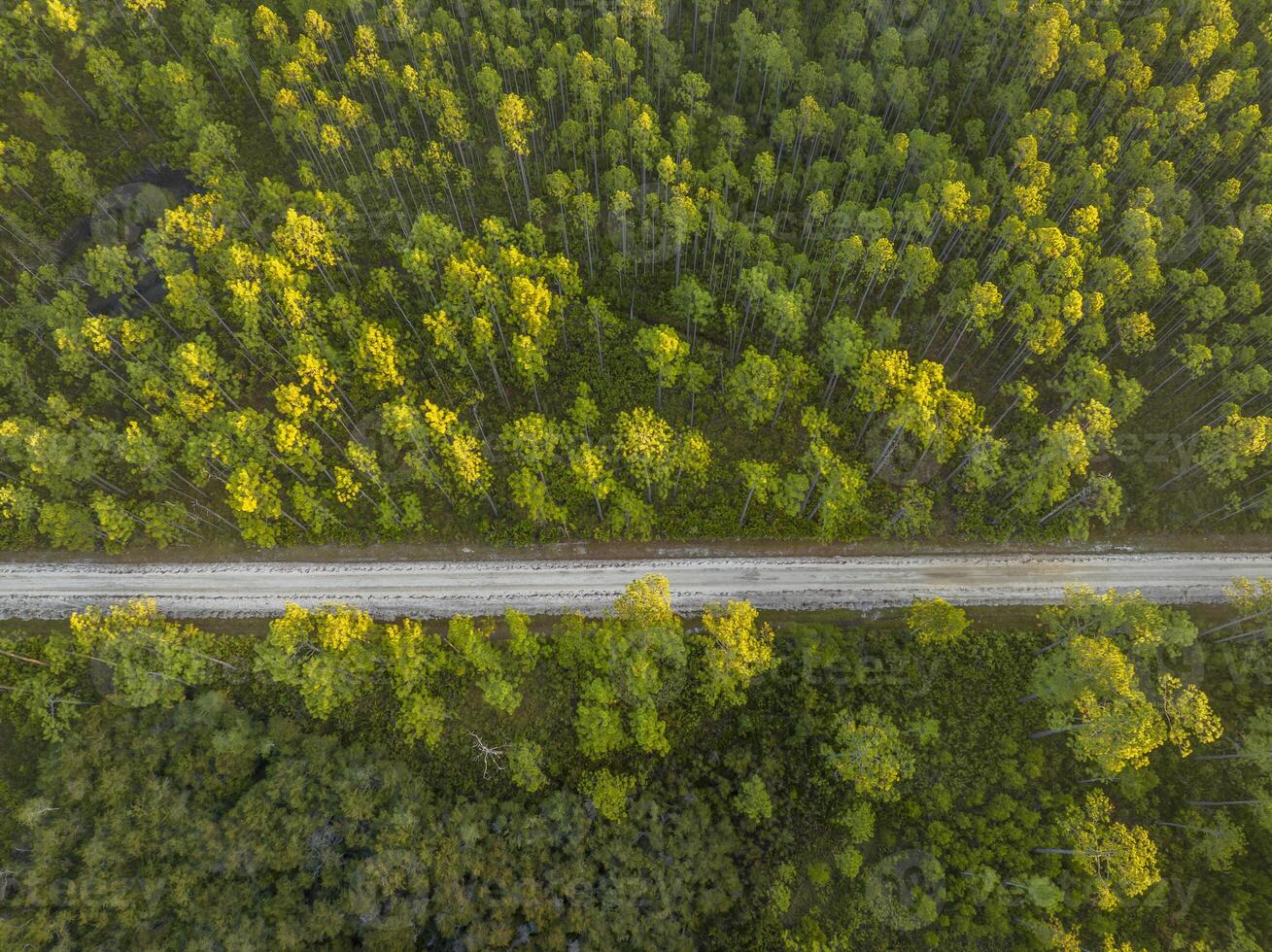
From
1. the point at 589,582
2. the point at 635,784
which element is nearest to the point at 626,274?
the point at 589,582

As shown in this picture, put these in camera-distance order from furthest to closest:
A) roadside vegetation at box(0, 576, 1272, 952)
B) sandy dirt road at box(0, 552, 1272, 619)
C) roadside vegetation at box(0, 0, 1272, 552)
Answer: roadside vegetation at box(0, 0, 1272, 552), sandy dirt road at box(0, 552, 1272, 619), roadside vegetation at box(0, 576, 1272, 952)

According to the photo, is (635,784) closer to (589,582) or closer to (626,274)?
(589,582)

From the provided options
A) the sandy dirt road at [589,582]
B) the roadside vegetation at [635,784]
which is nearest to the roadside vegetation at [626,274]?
the sandy dirt road at [589,582]

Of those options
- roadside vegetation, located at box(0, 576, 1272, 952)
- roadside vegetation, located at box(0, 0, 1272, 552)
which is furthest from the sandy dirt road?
roadside vegetation, located at box(0, 0, 1272, 552)

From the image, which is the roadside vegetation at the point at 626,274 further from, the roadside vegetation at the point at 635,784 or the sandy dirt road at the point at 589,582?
the roadside vegetation at the point at 635,784

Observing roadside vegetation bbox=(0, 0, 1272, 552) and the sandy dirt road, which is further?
roadside vegetation bbox=(0, 0, 1272, 552)

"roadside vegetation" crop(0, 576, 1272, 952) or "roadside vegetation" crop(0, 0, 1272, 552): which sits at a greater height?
"roadside vegetation" crop(0, 0, 1272, 552)

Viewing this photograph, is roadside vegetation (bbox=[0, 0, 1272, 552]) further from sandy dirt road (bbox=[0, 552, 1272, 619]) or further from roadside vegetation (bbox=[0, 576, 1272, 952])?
roadside vegetation (bbox=[0, 576, 1272, 952])

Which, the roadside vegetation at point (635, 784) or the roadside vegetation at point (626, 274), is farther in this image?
the roadside vegetation at point (626, 274)
